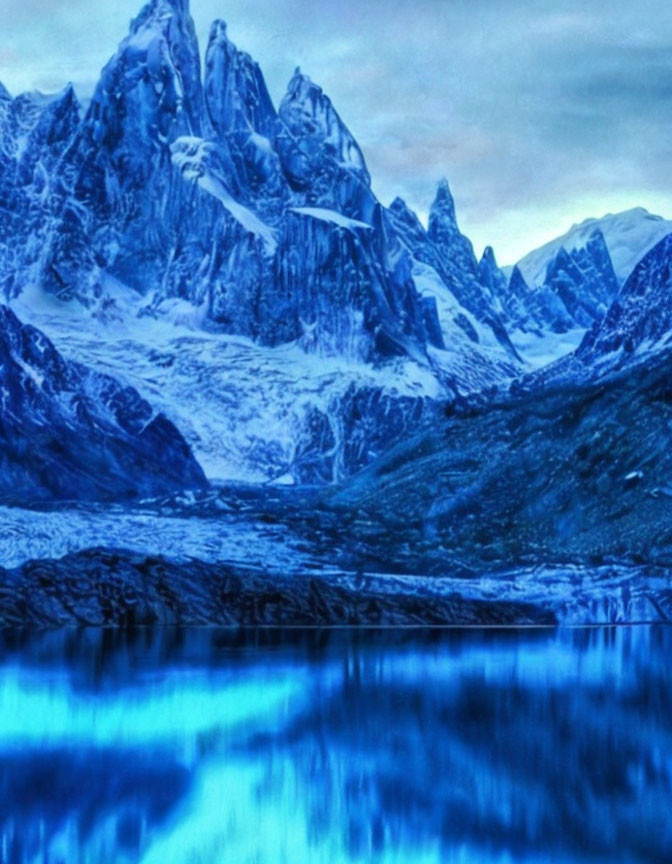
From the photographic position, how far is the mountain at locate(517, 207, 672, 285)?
540ft

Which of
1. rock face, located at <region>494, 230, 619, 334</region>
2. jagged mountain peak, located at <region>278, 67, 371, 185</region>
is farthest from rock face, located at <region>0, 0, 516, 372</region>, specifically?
rock face, located at <region>494, 230, 619, 334</region>

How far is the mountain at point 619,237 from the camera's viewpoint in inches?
6476

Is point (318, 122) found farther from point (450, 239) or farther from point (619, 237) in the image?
point (619, 237)

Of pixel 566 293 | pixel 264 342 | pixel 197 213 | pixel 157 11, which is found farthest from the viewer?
pixel 566 293

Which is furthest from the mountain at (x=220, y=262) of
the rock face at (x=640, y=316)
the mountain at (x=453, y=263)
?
the rock face at (x=640, y=316)

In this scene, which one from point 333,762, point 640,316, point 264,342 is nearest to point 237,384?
point 264,342

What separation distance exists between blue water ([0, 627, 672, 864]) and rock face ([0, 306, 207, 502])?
144 ft

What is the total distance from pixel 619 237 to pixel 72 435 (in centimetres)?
9508

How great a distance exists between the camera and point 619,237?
170375 millimetres

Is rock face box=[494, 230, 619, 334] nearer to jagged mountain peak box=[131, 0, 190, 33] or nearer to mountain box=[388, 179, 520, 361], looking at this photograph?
mountain box=[388, 179, 520, 361]

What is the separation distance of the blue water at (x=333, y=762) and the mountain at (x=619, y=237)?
420 ft

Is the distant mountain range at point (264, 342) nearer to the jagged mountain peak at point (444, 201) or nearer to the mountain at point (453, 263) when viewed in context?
the mountain at point (453, 263)

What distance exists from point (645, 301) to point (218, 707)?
71.7m

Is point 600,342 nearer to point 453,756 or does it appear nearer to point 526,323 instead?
point 526,323
